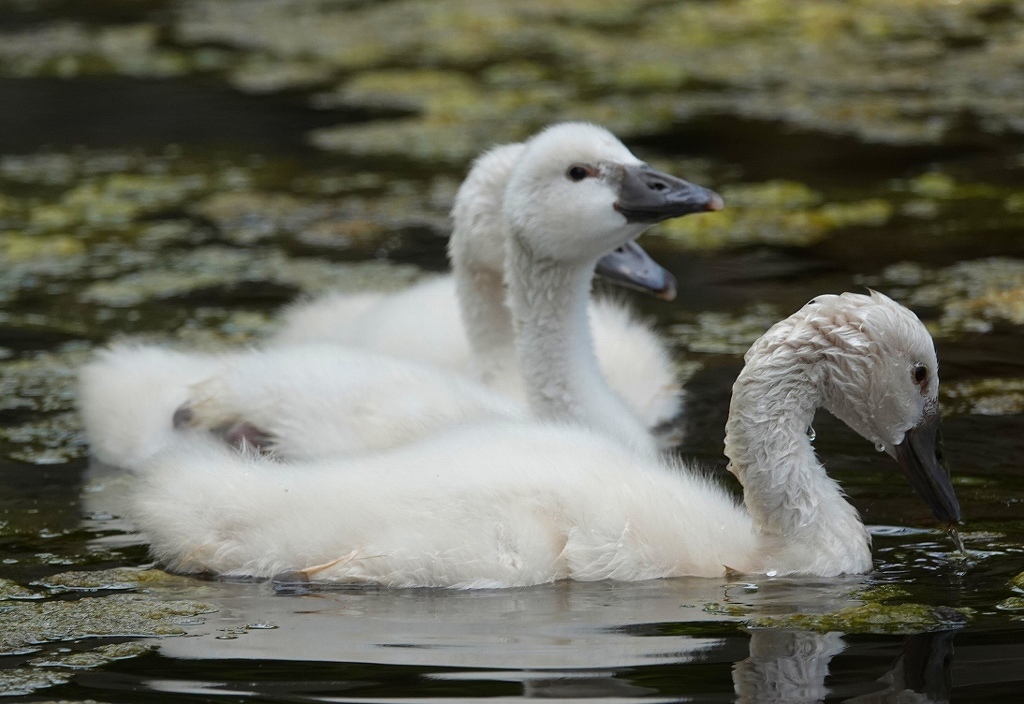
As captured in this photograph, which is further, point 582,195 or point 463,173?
point 463,173

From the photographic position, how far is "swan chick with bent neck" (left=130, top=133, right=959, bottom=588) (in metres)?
3.96

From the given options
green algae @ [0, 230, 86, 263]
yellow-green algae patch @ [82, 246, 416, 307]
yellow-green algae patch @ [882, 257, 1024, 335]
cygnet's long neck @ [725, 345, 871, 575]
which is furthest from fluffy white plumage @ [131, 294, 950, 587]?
green algae @ [0, 230, 86, 263]

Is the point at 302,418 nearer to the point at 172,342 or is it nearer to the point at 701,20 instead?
the point at 172,342

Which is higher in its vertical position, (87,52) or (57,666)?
(87,52)

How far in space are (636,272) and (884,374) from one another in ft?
4.79

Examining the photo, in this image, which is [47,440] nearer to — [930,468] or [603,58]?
[930,468]

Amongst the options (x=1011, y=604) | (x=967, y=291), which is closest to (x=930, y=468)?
(x=1011, y=604)

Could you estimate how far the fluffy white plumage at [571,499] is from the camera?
396 centimetres

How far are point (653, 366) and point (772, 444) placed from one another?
1.71 m

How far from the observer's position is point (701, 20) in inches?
465

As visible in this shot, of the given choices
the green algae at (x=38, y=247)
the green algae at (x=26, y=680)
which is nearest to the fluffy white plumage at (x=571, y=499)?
the green algae at (x=26, y=680)

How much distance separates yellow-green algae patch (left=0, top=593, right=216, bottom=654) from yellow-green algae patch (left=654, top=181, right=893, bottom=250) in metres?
3.96

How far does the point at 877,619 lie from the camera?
11.9 ft

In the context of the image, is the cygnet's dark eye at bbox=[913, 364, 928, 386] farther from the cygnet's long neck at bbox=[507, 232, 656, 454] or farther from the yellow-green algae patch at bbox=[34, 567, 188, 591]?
the yellow-green algae patch at bbox=[34, 567, 188, 591]
